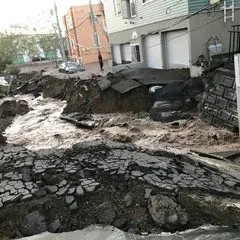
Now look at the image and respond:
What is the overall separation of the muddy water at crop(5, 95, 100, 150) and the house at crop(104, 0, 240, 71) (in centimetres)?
616

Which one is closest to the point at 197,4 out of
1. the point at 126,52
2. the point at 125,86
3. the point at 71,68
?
the point at 125,86

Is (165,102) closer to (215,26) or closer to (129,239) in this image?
(215,26)

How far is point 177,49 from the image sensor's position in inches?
685

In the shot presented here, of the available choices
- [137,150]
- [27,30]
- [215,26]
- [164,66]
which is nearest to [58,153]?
[137,150]

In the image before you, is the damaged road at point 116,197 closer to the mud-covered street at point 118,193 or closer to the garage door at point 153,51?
the mud-covered street at point 118,193

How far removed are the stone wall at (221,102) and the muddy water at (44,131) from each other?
15.1 ft

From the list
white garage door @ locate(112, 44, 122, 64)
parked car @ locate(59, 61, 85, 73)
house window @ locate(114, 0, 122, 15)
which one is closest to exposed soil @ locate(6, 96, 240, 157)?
house window @ locate(114, 0, 122, 15)

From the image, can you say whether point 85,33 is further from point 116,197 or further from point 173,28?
point 116,197

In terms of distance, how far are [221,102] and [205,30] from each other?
5044 mm

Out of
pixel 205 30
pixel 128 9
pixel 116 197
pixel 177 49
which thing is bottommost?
pixel 116 197

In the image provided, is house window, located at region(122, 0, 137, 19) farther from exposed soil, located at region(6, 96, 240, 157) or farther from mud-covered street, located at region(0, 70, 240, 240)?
mud-covered street, located at region(0, 70, 240, 240)

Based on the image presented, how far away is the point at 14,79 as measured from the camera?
114ft

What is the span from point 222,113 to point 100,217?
7.68 metres

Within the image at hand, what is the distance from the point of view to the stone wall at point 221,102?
11.2 metres
